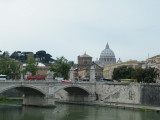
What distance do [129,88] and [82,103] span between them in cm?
861

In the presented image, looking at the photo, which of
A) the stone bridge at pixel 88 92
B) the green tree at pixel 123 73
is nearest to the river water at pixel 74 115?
the stone bridge at pixel 88 92

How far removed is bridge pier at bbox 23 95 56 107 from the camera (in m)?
48.8

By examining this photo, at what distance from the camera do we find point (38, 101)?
5038cm

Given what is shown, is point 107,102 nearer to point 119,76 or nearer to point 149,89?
point 149,89

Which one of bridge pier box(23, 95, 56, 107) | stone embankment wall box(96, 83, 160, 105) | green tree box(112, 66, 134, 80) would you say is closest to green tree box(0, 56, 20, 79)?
bridge pier box(23, 95, 56, 107)

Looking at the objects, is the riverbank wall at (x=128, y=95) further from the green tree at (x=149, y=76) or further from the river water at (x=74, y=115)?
the green tree at (x=149, y=76)

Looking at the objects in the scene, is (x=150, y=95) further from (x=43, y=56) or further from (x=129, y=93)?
(x=43, y=56)

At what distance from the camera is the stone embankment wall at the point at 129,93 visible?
48469 millimetres

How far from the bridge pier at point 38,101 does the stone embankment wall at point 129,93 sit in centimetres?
1028

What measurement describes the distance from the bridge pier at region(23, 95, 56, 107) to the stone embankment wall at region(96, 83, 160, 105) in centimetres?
1028

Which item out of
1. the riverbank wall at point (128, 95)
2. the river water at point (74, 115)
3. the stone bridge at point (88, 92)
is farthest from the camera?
the riverbank wall at point (128, 95)

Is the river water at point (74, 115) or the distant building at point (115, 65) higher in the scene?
the distant building at point (115, 65)

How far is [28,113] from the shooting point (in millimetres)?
42906

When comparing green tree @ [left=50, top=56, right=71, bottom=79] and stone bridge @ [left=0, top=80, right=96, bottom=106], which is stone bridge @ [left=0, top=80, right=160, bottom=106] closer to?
stone bridge @ [left=0, top=80, right=96, bottom=106]
